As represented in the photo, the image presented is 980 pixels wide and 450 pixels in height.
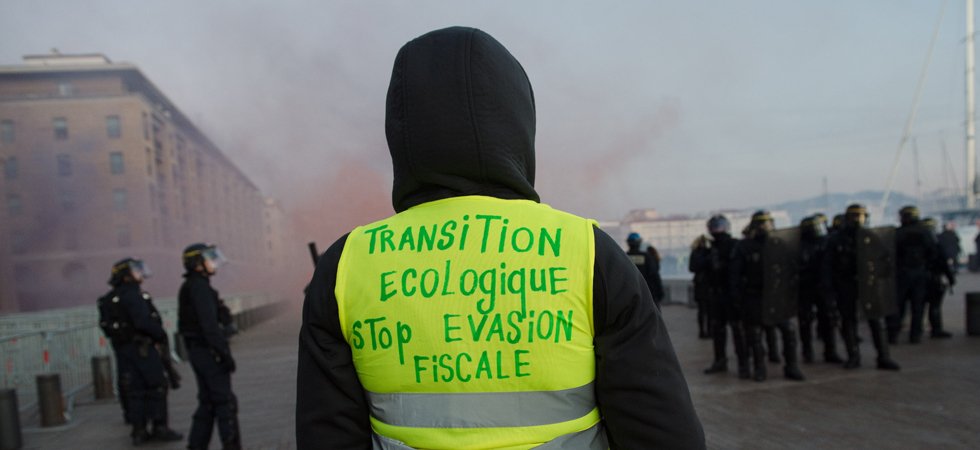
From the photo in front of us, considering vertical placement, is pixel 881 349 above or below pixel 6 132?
below

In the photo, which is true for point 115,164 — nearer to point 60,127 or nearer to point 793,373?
point 60,127

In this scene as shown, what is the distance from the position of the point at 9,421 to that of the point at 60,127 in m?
44.2

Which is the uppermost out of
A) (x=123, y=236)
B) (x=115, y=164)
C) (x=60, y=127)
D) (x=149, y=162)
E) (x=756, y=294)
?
(x=60, y=127)

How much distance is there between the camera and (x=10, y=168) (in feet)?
123

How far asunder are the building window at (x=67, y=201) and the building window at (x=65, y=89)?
970 centimetres

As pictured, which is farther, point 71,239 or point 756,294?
point 71,239

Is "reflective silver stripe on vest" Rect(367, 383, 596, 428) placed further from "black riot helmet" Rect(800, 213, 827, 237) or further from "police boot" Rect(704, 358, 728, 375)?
"black riot helmet" Rect(800, 213, 827, 237)

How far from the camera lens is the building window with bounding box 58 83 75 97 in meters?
45.0

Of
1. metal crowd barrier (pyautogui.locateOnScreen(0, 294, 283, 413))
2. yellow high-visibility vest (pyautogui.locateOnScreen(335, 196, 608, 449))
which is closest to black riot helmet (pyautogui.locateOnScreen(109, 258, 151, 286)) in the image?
metal crowd barrier (pyautogui.locateOnScreen(0, 294, 283, 413))

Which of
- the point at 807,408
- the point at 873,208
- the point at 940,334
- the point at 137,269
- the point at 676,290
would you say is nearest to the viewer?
the point at 807,408

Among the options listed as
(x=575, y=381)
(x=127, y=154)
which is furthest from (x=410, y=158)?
(x=127, y=154)

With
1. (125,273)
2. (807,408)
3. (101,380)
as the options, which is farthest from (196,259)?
(807,408)

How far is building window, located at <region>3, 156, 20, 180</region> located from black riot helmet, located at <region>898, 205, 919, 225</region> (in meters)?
42.6

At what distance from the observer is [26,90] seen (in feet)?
145
